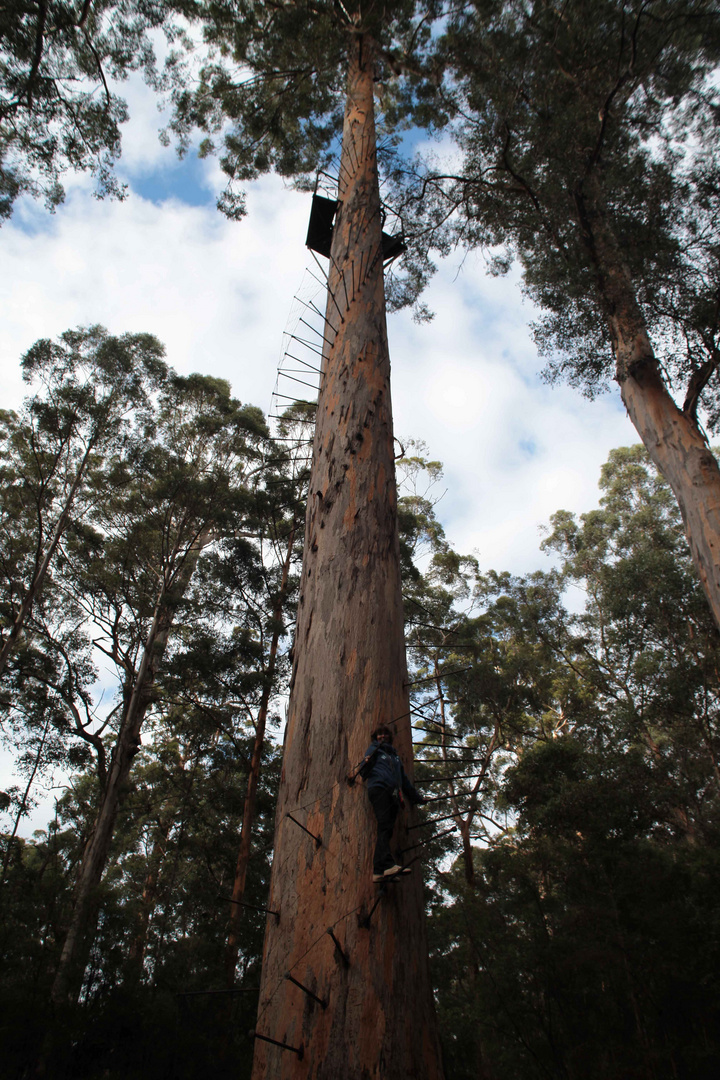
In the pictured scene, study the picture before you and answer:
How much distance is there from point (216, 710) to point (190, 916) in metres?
4.73

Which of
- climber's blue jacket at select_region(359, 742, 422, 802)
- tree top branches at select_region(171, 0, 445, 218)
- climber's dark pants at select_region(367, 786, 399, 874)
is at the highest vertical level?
tree top branches at select_region(171, 0, 445, 218)

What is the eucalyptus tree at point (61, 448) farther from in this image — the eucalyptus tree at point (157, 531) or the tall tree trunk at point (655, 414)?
the tall tree trunk at point (655, 414)

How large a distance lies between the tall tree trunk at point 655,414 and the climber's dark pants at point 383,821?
4.06 metres

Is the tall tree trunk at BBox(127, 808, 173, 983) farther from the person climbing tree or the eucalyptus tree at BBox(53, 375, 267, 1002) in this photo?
the person climbing tree

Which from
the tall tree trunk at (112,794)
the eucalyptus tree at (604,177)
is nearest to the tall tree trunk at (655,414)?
the eucalyptus tree at (604,177)

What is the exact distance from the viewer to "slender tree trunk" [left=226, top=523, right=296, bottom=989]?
7454mm

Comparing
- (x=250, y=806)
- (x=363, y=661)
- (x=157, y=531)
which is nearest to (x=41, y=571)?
(x=157, y=531)

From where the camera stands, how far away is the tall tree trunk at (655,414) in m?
4.90

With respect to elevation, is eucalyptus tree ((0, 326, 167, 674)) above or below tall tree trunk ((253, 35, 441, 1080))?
above

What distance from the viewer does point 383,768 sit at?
1.73m

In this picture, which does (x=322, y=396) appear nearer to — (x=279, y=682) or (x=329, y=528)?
(x=329, y=528)

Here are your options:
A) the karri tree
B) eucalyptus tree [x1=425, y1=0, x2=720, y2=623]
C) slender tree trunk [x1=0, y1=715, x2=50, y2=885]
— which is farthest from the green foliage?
slender tree trunk [x1=0, y1=715, x2=50, y2=885]

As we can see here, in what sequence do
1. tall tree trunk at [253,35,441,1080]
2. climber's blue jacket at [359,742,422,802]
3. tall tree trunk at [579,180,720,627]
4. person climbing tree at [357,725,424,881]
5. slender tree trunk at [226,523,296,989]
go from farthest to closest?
slender tree trunk at [226,523,296,989], tall tree trunk at [579,180,720,627], climber's blue jacket at [359,742,422,802], person climbing tree at [357,725,424,881], tall tree trunk at [253,35,441,1080]

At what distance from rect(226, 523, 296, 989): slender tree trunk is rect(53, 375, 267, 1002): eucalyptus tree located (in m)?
2.34
